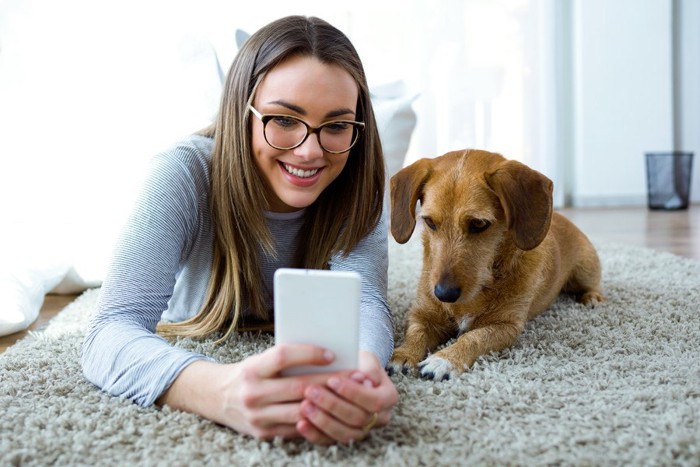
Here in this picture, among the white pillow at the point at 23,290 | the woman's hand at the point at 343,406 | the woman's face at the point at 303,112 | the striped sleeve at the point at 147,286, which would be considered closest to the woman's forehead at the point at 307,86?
the woman's face at the point at 303,112

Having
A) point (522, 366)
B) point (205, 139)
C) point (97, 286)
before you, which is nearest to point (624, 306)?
point (522, 366)

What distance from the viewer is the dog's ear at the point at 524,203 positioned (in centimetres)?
171

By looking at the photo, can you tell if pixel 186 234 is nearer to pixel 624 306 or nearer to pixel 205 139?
pixel 205 139

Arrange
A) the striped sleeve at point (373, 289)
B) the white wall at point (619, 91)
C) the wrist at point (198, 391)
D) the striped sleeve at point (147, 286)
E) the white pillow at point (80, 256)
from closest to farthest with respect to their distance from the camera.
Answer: the wrist at point (198, 391) < the striped sleeve at point (147, 286) < the striped sleeve at point (373, 289) < the white pillow at point (80, 256) < the white wall at point (619, 91)

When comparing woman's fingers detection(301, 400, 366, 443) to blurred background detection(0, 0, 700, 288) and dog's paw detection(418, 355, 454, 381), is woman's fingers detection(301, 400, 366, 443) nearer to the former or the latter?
dog's paw detection(418, 355, 454, 381)

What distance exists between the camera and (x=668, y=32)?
5.71m

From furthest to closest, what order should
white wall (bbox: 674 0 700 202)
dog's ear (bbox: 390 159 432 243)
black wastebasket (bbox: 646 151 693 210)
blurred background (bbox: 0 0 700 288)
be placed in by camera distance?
white wall (bbox: 674 0 700 202), black wastebasket (bbox: 646 151 693 210), blurred background (bbox: 0 0 700 288), dog's ear (bbox: 390 159 432 243)

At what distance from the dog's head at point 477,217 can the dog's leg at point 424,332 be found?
149 millimetres

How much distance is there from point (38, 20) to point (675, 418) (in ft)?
11.4

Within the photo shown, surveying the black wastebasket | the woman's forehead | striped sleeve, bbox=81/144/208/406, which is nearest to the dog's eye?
the woman's forehead

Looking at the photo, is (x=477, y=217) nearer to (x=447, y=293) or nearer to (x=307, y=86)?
(x=447, y=293)

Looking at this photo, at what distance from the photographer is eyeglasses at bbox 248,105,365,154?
153 cm

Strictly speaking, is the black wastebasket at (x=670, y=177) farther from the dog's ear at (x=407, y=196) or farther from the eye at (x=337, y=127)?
the eye at (x=337, y=127)

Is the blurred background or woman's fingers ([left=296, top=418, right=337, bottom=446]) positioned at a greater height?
the blurred background
